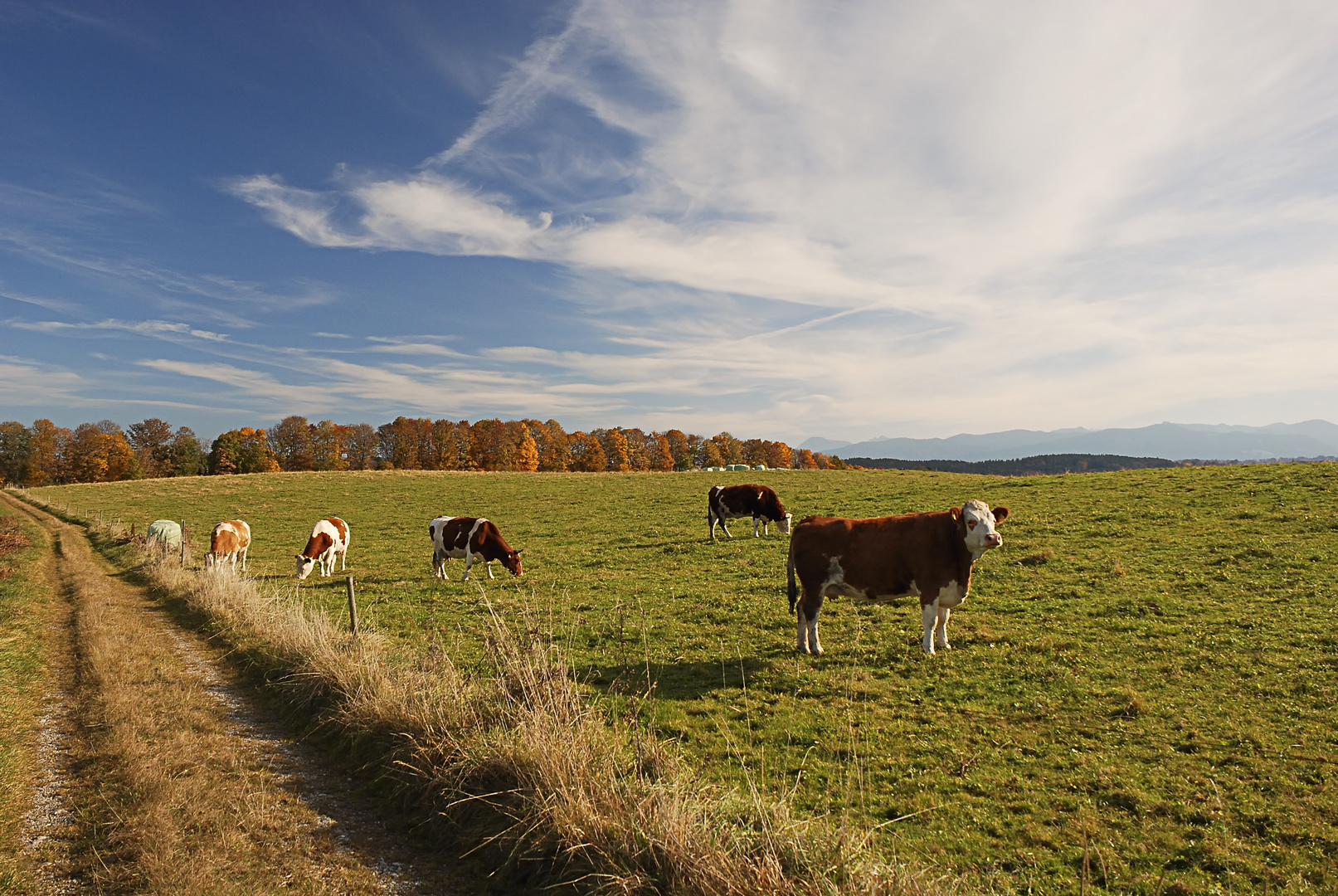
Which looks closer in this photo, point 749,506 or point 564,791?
point 564,791

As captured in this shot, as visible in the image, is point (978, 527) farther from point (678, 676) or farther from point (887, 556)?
point (678, 676)

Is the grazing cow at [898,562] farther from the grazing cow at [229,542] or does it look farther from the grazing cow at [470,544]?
the grazing cow at [229,542]

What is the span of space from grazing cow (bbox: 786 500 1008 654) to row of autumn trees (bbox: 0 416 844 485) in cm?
7786

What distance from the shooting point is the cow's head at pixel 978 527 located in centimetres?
1095

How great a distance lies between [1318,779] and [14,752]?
1509 cm

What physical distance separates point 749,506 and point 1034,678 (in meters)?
16.3

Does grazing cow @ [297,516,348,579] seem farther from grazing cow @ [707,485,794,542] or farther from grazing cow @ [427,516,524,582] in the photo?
grazing cow @ [707,485,794,542]

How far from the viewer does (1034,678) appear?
10.0 meters

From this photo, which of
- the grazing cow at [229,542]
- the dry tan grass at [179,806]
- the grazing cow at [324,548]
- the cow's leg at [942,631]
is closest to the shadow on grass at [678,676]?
the cow's leg at [942,631]

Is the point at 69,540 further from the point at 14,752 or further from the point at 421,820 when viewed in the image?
the point at 421,820

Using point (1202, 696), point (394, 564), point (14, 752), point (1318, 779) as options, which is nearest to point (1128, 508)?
point (1202, 696)

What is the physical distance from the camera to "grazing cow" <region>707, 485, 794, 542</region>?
1014 inches

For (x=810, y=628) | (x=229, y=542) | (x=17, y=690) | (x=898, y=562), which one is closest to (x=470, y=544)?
(x=229, y=542)

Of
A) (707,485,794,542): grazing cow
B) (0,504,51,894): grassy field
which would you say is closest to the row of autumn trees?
(707,485,794,542): grazing cow
